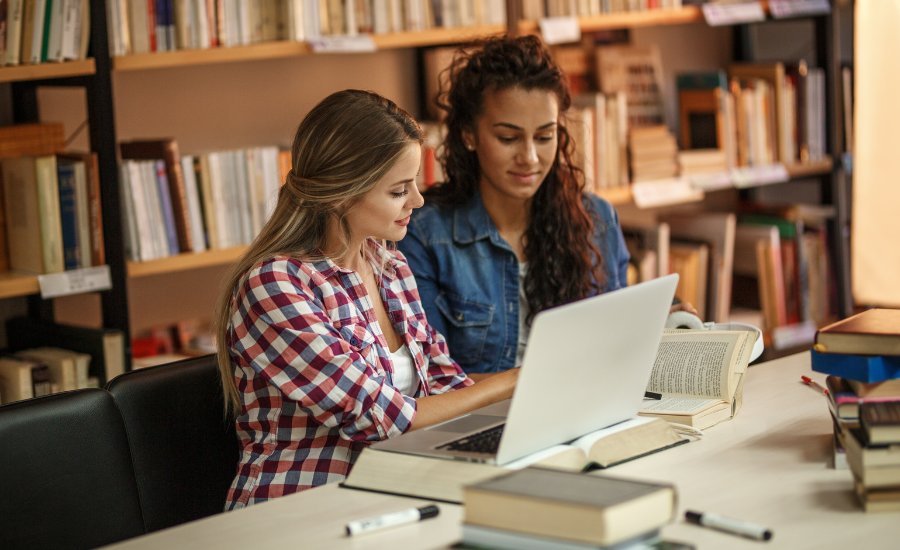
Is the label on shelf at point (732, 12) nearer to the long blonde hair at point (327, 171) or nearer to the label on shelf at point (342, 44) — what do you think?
the label on shelf at point (342, 44)

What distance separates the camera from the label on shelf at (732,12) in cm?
351

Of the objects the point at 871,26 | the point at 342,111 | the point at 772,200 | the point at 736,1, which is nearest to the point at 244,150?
the point at 342,111

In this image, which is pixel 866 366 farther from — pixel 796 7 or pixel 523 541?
pixel 796 7

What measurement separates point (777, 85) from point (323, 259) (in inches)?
94.6

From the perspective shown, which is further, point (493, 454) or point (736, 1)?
point (736, 1)

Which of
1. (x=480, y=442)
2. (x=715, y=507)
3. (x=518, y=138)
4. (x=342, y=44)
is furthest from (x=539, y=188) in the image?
(x=715, y=507)

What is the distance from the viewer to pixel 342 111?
1.88 metres

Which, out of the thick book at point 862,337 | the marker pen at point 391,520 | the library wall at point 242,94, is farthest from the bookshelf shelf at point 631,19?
the marker pen at point 391,520

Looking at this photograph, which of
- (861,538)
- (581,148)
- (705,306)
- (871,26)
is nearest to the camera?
(861,538)

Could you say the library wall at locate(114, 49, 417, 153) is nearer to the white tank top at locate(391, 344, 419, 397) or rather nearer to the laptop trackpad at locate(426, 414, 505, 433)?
the white tank top at locate(391, 344, 419, 397)

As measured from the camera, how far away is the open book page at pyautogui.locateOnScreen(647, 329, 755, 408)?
1809 mm

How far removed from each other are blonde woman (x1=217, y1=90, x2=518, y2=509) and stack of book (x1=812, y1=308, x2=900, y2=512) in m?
0.50

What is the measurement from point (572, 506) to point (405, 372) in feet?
2.71

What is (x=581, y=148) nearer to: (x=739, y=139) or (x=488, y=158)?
(x=739, y=139)
